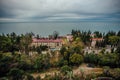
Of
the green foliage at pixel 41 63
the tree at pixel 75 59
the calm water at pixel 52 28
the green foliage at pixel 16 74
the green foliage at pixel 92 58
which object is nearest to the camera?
the green foliage at pixel 16 74

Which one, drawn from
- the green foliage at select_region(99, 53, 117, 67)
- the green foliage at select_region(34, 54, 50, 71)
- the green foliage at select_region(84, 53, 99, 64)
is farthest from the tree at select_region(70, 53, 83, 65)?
the green foliage at select_region(34, 54, 50, 71)

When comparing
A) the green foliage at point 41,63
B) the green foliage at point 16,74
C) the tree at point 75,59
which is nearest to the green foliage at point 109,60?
the tree at point 75,59

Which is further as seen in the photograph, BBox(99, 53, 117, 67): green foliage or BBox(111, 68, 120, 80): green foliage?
BBox(99, 53, 117, 67): green foliage

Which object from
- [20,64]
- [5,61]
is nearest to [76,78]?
[20,64]

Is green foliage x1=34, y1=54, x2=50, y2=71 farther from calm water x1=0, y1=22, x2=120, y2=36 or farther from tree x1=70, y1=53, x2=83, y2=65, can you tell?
calm water x1=0, y1=22, x2=120, y2=36

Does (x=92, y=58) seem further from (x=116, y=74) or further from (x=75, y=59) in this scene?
(x=116, y=74)

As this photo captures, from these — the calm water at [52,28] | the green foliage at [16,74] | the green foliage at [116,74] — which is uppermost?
the green foliage at [16,74]

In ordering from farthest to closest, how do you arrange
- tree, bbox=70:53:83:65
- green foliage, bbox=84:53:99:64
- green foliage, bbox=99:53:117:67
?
green foliage, bbox=84:53:99:64, tree, bbox=70:53:83:65, green foliage, bbox=99:53:117:67

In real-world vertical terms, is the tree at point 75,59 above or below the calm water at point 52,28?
above

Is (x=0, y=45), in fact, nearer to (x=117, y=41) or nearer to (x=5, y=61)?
(x=5, y=61)

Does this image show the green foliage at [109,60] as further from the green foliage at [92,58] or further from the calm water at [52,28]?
the calm water at [52,28]

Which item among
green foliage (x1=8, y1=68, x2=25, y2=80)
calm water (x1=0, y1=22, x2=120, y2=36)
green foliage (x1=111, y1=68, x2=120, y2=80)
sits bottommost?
calm water (x1=0, y1=22, x2=120, y2=36)

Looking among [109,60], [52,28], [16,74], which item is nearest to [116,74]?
[109,60]
